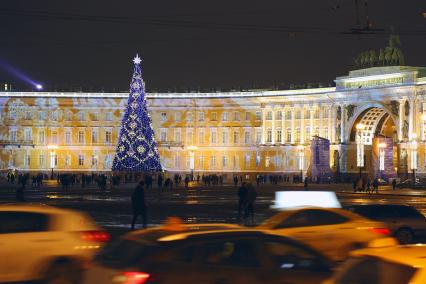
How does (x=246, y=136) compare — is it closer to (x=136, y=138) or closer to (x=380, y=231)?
(x=136, y=138)

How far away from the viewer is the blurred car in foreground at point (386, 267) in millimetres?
7527

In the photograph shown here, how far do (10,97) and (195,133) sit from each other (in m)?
23.3

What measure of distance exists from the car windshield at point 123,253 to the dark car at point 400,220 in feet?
33.8

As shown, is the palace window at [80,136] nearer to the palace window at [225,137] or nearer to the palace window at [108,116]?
the palace window at [108,116]

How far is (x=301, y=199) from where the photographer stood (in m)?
21.0

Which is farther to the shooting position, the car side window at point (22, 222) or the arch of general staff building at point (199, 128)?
the arch of general staff building at point (199, 128)

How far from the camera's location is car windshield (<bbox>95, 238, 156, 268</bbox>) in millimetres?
10156

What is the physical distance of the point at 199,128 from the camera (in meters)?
114

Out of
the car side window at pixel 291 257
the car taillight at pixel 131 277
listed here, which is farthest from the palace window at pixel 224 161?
the car taillight at pixel 131 277

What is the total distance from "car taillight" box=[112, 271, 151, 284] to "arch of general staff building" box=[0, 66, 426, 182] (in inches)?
3756

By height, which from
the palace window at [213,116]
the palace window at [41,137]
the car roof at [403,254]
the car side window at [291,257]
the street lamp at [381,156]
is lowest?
the car side window at [291,257]

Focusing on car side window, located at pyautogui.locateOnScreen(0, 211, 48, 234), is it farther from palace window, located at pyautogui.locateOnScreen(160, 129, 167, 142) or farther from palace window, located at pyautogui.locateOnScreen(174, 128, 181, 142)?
palace window, located at pyautogui.locateOnScreen(160, 129, 167, 142)

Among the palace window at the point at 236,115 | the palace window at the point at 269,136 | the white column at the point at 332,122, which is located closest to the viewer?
the white column at the point at 332,122

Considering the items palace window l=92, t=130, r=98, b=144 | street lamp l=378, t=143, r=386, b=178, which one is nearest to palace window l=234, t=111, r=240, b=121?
palace window l=92, t=130, r=98, b=144
